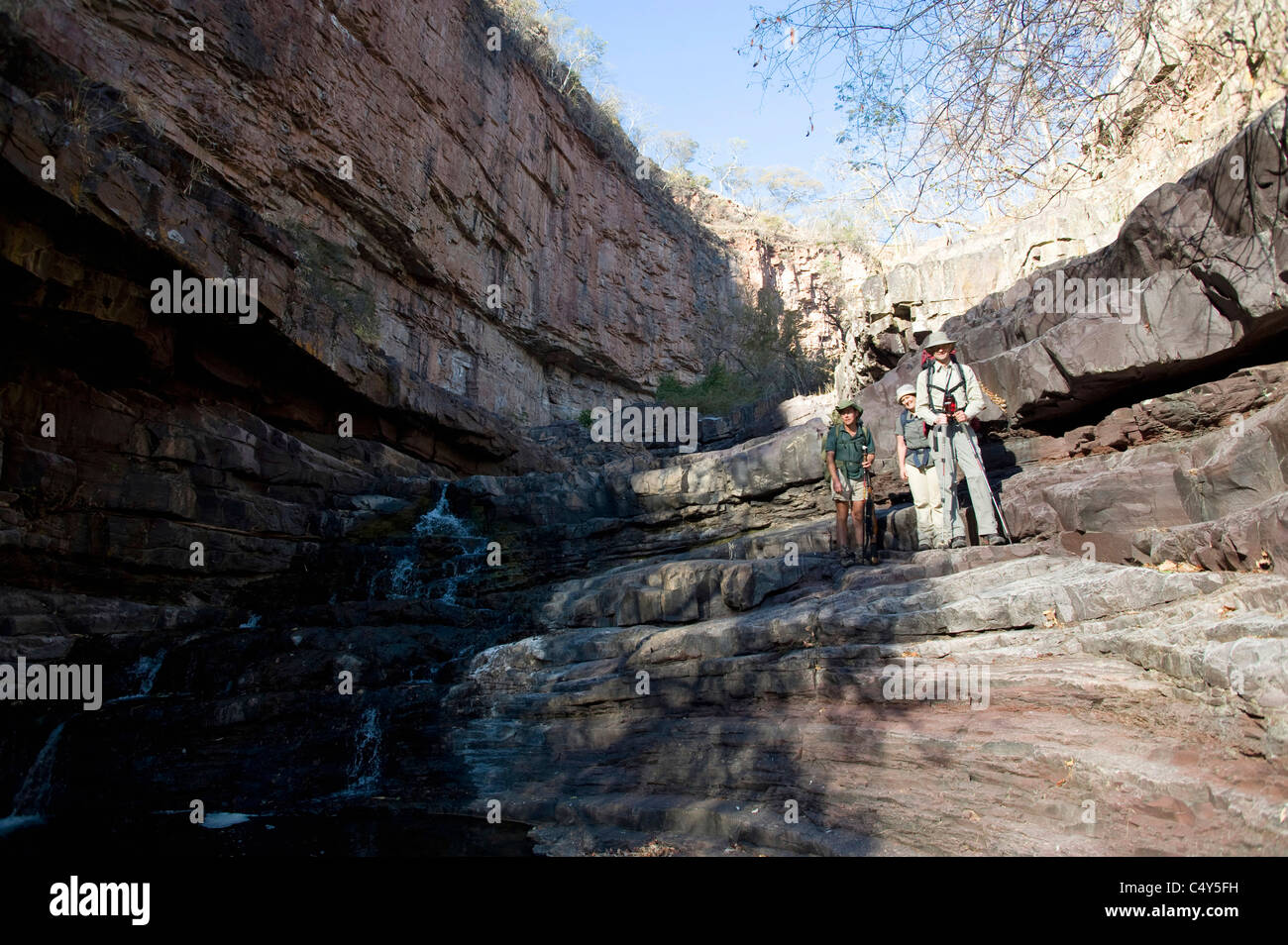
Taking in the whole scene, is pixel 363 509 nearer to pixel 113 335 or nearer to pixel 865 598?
pixel 113 335

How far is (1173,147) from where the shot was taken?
1338 centimetres

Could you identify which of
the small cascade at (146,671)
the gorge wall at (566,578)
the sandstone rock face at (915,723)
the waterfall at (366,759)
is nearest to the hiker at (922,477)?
the gorge wall at (566,578)

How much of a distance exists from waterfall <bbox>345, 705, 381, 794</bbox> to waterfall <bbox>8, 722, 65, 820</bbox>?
315cm

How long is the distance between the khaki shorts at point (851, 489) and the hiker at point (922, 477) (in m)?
0.51

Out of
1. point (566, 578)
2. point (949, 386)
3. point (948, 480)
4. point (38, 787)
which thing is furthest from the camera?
point (566, 578)

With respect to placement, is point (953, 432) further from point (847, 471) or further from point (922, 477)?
point (847, 471)

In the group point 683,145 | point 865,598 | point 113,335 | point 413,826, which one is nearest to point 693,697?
point 865,598

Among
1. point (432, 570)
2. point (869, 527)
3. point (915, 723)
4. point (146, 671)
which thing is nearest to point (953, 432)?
point (869, 527)

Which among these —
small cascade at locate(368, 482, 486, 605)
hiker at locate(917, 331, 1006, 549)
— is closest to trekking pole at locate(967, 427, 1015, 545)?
hiker at locate(917, 331, 1006, 549)

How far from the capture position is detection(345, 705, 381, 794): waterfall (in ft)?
25.8

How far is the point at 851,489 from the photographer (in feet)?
30.1

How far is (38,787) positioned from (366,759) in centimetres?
344

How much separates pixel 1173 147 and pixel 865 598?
11279 millimetres

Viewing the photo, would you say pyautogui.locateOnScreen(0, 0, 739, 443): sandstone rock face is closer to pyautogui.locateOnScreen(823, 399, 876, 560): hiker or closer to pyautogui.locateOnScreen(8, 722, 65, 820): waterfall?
pyautogui.locateOnScreen(8, 722, 65, 820): waterfall
